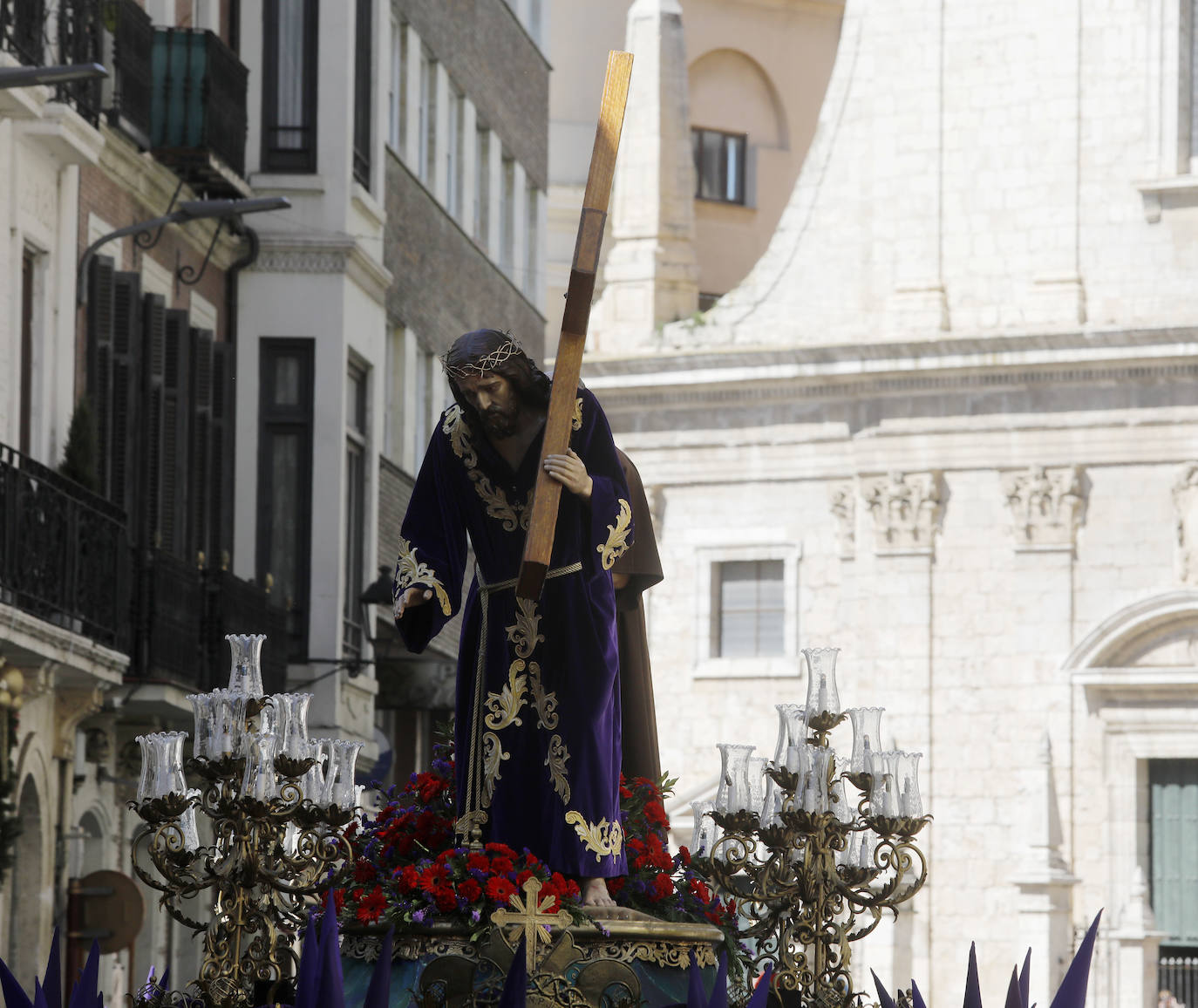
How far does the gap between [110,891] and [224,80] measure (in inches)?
332

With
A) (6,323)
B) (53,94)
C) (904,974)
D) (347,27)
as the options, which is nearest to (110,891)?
(6,323)

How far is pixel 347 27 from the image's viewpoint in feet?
84.3

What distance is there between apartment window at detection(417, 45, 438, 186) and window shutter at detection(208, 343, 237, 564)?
19.0 ft

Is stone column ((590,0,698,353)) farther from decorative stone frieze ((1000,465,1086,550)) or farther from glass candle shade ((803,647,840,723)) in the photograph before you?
glass candle shade ((803,647,840,723))

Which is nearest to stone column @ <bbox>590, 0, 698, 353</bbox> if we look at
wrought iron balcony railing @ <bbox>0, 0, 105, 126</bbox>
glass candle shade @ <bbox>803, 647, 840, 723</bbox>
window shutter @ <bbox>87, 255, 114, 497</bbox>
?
window shutter @ <bbox>87, 255, 114, 497</bbox>

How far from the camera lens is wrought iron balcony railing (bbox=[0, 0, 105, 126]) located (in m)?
19.2

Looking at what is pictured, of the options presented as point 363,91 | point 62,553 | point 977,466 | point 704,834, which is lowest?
point 704,834

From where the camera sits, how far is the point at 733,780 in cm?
995

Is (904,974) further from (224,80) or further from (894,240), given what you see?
(224,80)

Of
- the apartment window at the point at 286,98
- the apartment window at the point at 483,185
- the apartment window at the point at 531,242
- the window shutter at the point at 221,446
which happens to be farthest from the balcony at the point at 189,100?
the apartment window at the point at 531,242

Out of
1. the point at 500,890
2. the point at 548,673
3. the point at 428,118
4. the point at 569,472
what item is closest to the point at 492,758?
the point at 548,673

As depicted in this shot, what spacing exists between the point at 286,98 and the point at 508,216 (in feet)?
30.7

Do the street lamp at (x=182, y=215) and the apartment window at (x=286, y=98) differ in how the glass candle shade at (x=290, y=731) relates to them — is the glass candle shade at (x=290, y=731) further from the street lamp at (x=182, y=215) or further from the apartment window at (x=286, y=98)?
the apartment window at (x=286, y=98)

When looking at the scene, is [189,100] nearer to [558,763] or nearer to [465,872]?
[558,763]
